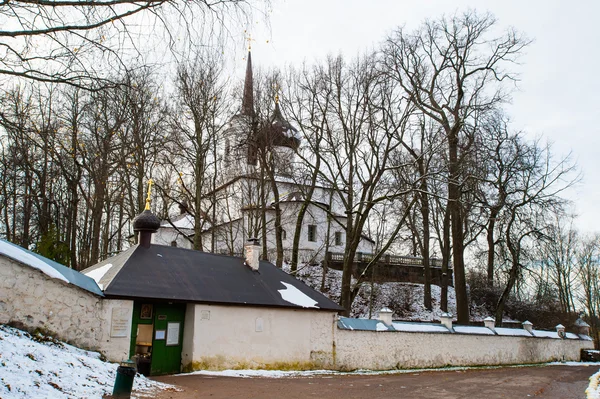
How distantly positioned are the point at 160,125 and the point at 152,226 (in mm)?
9010

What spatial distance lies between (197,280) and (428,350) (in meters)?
10.5

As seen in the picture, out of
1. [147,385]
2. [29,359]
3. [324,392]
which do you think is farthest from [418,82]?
[29,359]

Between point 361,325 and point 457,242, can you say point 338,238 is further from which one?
point 361,325

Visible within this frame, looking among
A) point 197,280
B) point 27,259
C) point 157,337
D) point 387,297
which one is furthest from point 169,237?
point 27,259

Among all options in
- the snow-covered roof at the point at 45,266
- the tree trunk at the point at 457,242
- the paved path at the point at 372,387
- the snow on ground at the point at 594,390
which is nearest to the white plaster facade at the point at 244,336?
the snow-covered roof at the point at 45,266

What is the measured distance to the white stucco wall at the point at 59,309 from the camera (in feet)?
37.6

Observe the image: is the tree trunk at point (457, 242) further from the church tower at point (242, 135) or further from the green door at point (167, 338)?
the green door at point (167, 338)

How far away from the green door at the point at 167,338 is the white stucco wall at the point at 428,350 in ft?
19.7

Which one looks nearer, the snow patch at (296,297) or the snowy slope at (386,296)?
the snow patch at (296,297)

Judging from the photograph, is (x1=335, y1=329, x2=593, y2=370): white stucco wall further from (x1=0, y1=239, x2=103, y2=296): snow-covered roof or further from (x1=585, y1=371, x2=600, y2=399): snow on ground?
(x1=0, y1=239, x2=103, y2=296): snow-covered roof

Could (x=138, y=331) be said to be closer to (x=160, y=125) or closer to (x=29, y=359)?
(x=29, y=359)

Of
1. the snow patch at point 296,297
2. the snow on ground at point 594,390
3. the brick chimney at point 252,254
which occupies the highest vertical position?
the brick chimney at point 252,254

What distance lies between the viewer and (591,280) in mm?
44719

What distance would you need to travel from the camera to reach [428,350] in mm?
21391
